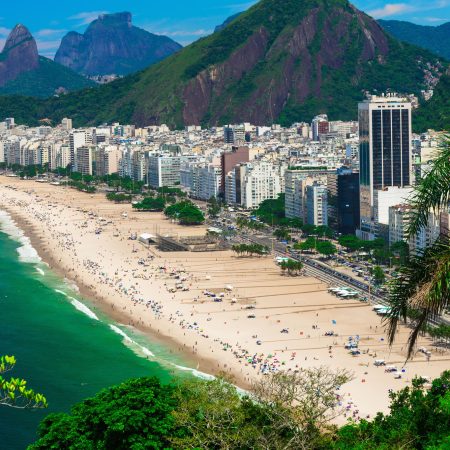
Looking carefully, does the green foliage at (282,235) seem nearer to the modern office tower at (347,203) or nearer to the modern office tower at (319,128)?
the modern office tower at (347,203)

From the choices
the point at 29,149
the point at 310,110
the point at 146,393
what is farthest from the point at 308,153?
the point at 146,393

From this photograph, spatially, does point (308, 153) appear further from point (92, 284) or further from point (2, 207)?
point (92, 284)

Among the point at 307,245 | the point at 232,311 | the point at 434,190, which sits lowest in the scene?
the point at 232,311

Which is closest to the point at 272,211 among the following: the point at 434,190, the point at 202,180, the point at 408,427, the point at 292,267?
the point at 202,180

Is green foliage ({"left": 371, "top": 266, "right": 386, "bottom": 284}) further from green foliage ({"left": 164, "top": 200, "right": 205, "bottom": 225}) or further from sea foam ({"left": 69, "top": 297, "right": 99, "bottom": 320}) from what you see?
green foliage ({"left": 164, "top": 200, "right": 205, "bottom": 225})

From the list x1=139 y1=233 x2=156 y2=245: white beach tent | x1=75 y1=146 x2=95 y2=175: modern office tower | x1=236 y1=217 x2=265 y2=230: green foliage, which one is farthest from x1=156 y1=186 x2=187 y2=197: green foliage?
x1=139 y1=233 x2=156 y2=245: white beach tent

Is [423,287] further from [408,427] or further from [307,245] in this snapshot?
[307,245]
